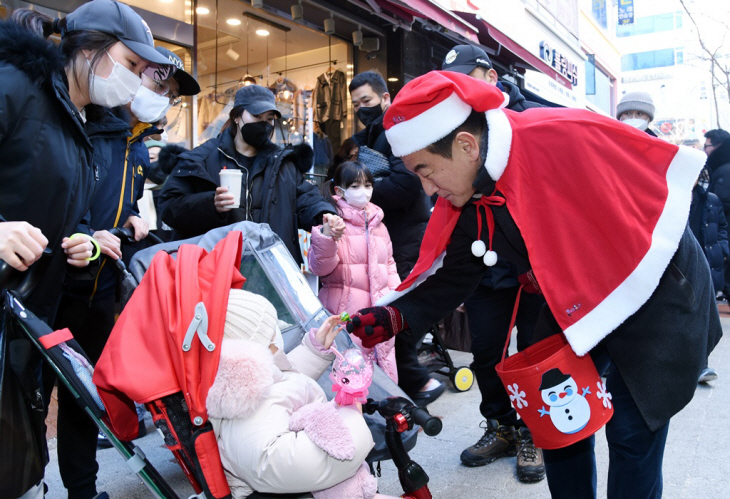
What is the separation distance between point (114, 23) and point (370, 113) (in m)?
2.17

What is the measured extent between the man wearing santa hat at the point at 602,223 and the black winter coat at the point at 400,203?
1.90 m

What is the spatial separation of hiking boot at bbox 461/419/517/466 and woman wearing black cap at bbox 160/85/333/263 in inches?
57.1

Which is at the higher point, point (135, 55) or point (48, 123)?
point (135, 55)

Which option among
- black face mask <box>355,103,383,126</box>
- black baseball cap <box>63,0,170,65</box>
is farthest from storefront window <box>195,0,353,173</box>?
black baseball cap <box>63,0,170,65</box>

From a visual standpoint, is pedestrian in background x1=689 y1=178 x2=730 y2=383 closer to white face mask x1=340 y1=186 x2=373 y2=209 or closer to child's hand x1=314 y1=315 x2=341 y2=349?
white face mask x1=340 y1=186 x2=373 y2=209

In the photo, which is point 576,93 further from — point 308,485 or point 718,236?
point 308,485

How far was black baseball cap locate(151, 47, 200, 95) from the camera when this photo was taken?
251 cm

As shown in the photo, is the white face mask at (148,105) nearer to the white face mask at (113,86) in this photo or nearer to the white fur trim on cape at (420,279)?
the white face mask at (113,86)

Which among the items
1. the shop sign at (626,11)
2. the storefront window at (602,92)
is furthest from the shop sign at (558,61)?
the shop sign at (626,11)

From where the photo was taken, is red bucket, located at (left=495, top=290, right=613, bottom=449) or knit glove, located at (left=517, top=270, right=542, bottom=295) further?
knit glove, located at (left=517, top=270, right=542, bottom=295)

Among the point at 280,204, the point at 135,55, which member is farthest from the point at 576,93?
the point at 135,55

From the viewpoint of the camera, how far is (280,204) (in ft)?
10.9

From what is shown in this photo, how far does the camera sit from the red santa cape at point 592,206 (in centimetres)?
171

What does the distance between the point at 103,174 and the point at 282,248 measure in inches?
31.8
